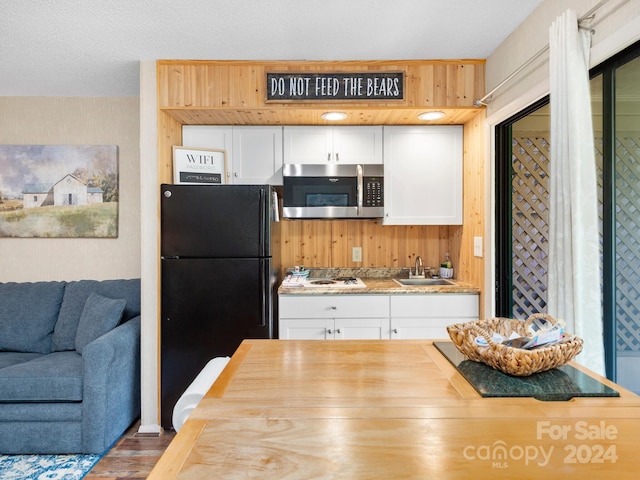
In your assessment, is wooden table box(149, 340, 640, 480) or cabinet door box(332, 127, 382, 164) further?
cabinet door box(332, 127, 382, 164)

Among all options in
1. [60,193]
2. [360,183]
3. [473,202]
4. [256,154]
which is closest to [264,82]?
[256,154]

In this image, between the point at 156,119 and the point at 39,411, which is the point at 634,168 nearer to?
the point at 156,119

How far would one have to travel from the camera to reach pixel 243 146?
3109 millimetres

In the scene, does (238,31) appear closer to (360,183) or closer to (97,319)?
(360,183)

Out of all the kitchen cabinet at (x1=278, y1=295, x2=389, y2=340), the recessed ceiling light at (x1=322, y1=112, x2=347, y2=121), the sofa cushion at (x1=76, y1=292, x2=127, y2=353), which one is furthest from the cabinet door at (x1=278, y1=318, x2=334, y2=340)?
the recessed ceiling light at (x1=322, y1=112, x2=347, y2=121)

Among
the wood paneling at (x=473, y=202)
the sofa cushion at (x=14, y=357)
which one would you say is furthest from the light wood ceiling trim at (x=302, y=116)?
the sofa cushion at (x=14, y=357)

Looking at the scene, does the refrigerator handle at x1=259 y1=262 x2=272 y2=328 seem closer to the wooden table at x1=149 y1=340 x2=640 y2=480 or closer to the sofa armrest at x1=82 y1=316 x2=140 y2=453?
the sofa armrest at x1=82 y1=316 x2=140 y2=453

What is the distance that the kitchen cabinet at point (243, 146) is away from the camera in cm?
310

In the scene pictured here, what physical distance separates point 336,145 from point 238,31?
109 centimetres

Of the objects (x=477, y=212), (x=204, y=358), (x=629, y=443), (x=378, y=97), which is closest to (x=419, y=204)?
(x=477, y=212)

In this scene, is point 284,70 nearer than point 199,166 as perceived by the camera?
Yes

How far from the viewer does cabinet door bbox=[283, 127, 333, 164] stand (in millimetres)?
3123

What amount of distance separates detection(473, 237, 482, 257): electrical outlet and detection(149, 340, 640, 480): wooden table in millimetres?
1829

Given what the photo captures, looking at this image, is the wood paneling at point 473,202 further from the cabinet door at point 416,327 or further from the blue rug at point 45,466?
the blue rug at point 45,466
